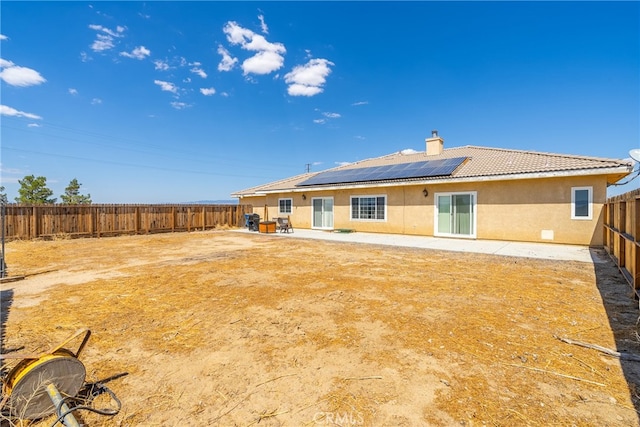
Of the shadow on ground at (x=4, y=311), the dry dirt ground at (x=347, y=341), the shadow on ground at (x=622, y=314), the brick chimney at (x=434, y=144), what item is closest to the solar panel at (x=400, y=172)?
the brick chimney at (x=434, y=144)

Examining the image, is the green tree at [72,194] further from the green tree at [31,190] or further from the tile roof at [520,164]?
the tile roof at [520,164]

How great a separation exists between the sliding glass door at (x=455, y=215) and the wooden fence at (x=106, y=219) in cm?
1425

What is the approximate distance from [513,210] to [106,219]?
19629 millimetres

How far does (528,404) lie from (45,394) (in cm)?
361

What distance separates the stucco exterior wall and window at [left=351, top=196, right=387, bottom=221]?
0.23 metres

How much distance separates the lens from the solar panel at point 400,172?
12614mm

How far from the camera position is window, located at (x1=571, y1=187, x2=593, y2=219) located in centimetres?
938

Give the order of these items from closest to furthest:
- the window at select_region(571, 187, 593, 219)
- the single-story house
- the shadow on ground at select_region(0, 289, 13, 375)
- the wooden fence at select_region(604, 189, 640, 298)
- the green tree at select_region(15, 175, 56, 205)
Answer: the shadow on ground at select_region(0, 289, 13, 375), the wooden fence at select_region(604, 189, 640, 298), the window at select_region(571, 187, 593, 219), the single-story house, the green tree at select_region(15, 175, 56, 205)

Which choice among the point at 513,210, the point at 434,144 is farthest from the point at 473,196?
the point at 434,144

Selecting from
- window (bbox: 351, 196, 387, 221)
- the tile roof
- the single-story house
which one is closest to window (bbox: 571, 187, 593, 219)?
the single-story house

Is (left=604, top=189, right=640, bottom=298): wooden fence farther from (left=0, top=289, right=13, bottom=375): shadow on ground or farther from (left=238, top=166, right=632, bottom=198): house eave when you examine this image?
(left=0, top=289, right=13, bottom=375): shadow on ground

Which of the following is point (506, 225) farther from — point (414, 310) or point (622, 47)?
point (622, 47)

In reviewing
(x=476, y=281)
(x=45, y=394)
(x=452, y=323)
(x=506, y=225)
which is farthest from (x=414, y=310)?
(x=506, y=225)

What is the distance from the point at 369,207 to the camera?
48.5ft
